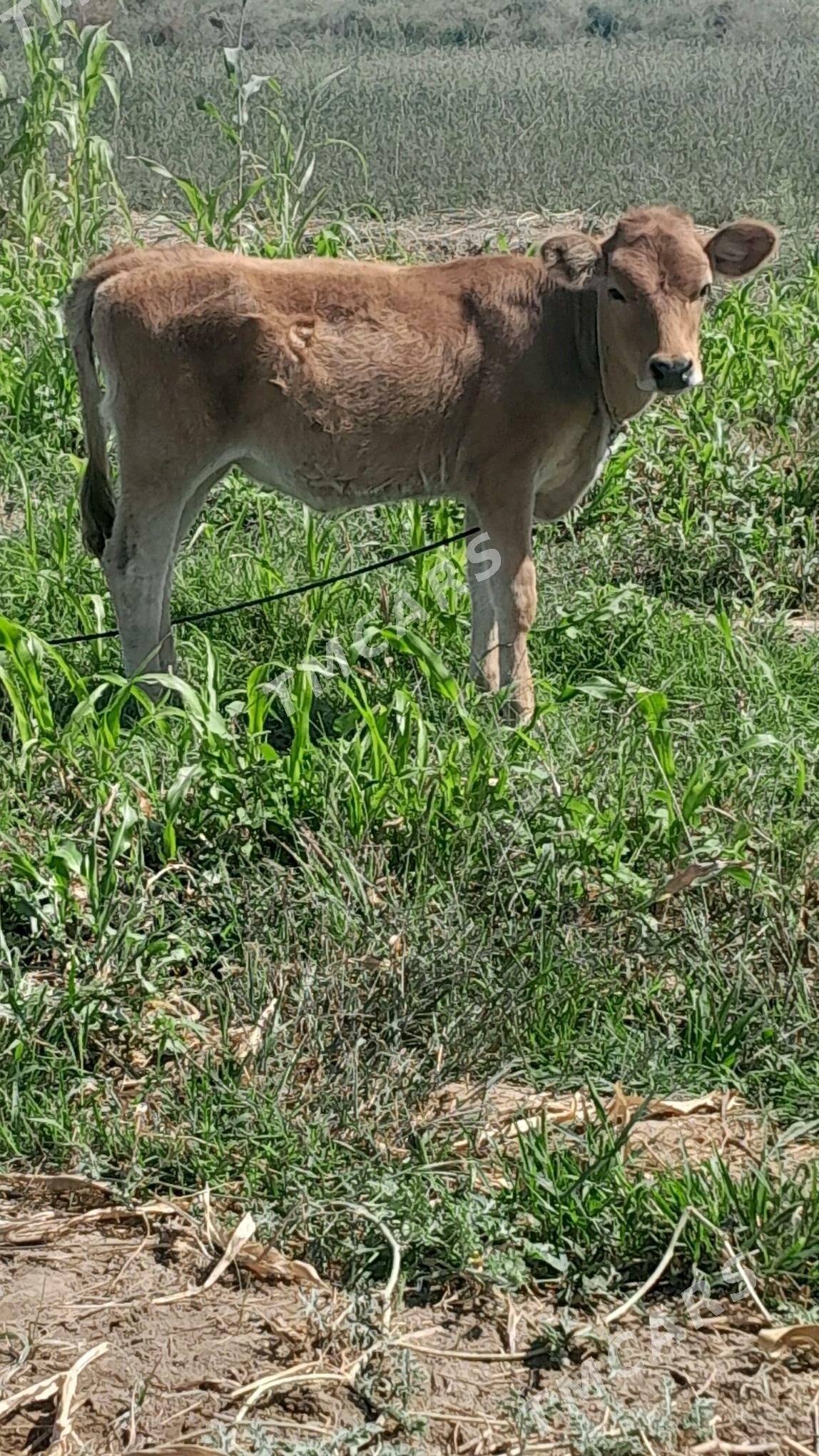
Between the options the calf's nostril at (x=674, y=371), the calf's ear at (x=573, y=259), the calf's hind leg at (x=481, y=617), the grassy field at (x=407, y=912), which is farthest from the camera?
the calf's hind leg at (x=481, y=617)

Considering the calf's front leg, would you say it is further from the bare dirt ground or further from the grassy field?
the bare dirt ground

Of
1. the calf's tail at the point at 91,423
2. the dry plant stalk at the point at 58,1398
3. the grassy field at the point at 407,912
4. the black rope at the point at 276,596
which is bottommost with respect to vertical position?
the dry plant stalk at the point at 58,1398

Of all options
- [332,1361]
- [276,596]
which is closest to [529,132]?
[276,596]

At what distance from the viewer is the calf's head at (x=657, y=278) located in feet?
16.7

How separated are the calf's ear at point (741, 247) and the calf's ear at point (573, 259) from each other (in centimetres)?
37

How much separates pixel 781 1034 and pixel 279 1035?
1132 millimetres

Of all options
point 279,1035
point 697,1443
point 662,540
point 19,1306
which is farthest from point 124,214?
point 697,1443

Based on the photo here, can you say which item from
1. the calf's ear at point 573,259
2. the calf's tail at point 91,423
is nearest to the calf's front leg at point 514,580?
the calf's ear at point 573,259

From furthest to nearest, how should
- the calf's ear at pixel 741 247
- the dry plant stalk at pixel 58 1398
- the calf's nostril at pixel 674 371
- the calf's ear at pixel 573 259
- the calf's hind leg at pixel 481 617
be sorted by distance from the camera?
the calf's hind leg at pixel 481 617 < the calf's ear at pixel 573 259 < the calf's ear at pixel 741 247 < the calf's nostril at pixel 674 371 < the dry plant stalk at pixel 58 1398

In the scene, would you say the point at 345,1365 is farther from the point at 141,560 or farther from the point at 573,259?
the point at 573,259

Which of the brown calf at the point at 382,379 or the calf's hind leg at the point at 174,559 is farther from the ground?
the brown calf at the point at 382,379

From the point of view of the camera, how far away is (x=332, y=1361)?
10.1 feet

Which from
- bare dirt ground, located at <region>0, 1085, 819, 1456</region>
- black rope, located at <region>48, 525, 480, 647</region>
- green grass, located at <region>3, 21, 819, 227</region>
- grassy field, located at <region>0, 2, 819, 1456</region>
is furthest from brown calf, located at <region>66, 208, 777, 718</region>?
green grass, located at <region>3, 21, 819, 227</region>

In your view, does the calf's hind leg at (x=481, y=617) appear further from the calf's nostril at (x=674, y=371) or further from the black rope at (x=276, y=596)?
the calf's nostril at (x=674, y=371)
